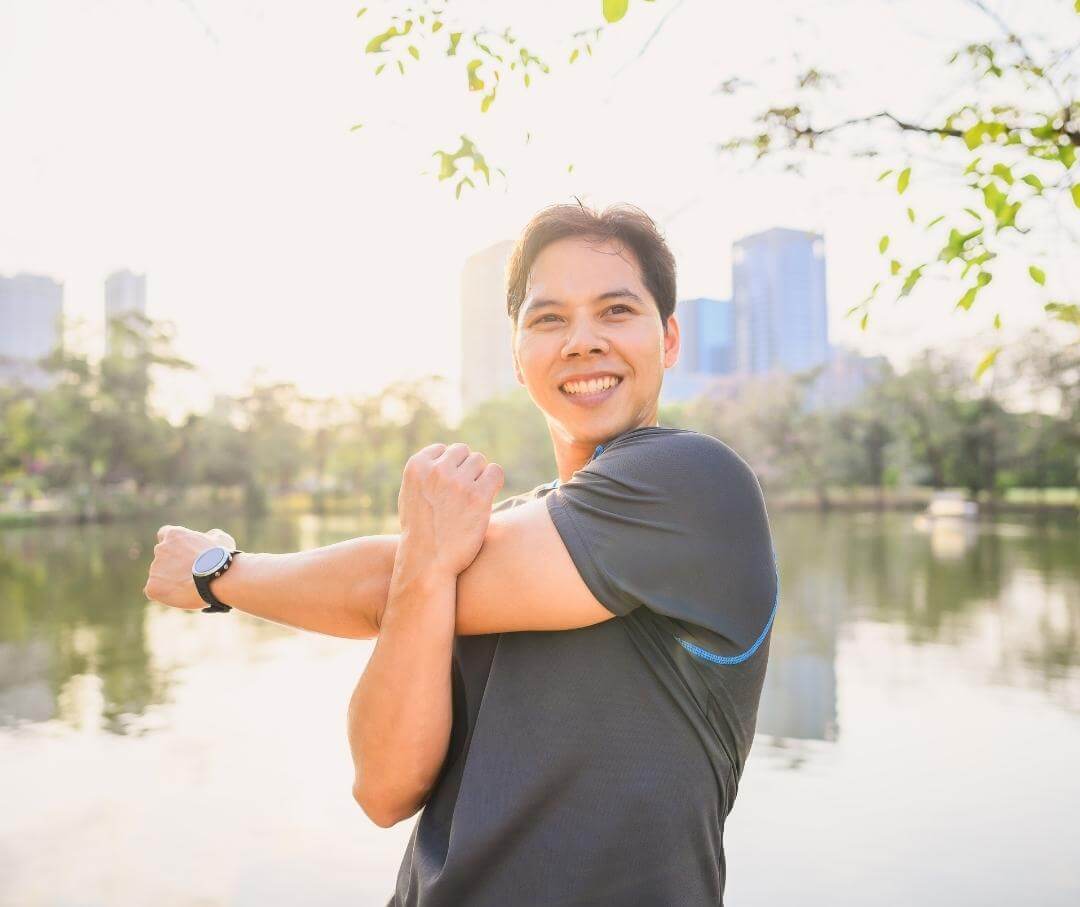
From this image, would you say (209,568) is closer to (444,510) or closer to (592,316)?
(444,510)

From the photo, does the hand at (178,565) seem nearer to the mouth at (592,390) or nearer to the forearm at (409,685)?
the forearm at (409,685)

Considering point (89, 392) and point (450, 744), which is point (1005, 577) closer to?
point (450, 744)

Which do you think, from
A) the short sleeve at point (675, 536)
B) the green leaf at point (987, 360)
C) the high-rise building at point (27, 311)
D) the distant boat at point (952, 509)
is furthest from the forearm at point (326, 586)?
the high-rise building at point (27, 311)

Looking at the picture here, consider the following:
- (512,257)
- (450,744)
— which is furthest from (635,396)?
(450,744)

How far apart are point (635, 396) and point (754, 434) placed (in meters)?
40.3

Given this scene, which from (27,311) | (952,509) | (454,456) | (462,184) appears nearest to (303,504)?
(952,509)

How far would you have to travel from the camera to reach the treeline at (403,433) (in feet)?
105

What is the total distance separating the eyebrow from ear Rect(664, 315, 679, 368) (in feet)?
0.46

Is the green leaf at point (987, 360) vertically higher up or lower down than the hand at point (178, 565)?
higher up

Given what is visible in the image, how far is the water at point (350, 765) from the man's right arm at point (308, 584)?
304cm

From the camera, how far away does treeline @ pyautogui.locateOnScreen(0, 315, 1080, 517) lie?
32.1 meters

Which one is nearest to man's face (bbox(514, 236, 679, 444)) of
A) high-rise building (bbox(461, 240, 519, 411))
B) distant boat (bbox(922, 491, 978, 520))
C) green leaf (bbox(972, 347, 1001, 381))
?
green leaf (bbox(972, 347, 1001, 381))

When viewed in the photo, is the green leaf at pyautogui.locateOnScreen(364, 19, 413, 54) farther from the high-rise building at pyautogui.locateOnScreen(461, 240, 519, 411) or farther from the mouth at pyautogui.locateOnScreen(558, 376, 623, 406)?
the high-rise building at pyautogui.locateOnScreen(461, 240, 519, 411)

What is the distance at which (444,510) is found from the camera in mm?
1048
